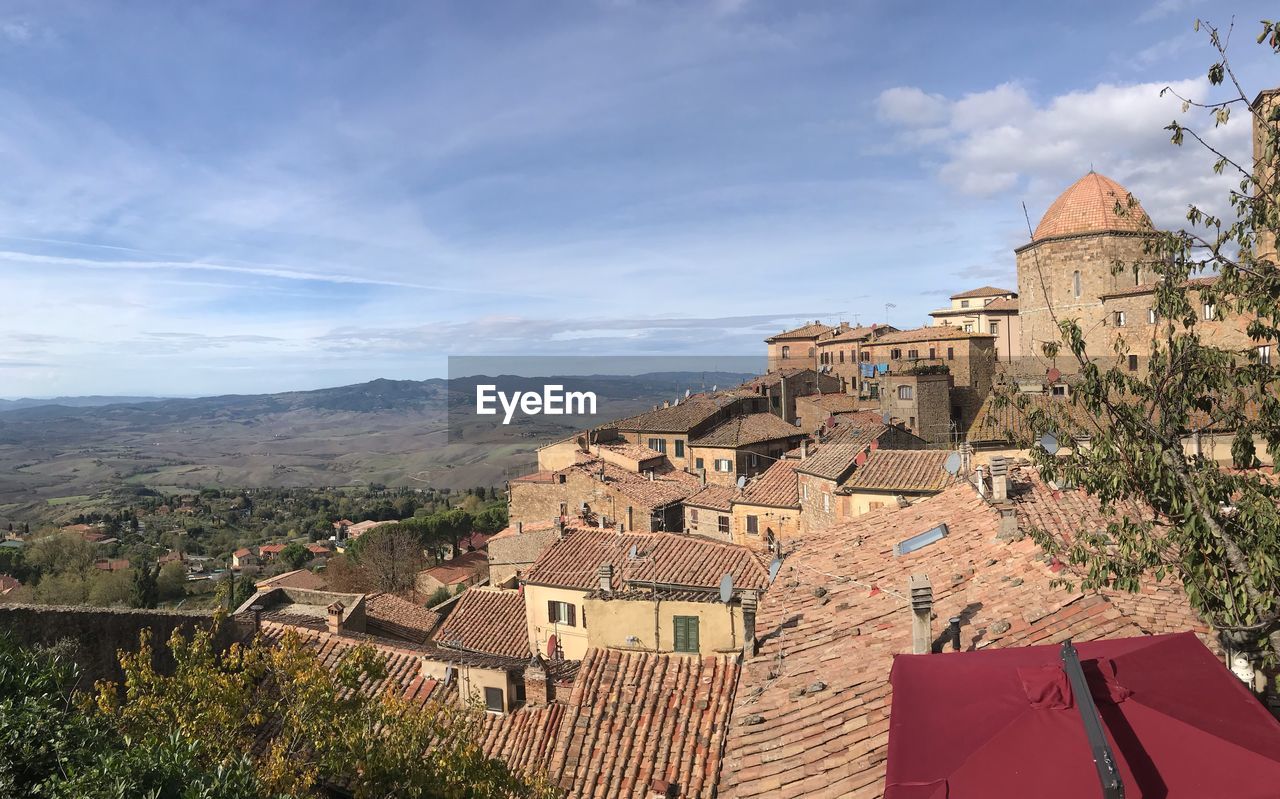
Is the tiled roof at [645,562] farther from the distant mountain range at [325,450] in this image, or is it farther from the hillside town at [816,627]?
the distant mountain range at [325,450]

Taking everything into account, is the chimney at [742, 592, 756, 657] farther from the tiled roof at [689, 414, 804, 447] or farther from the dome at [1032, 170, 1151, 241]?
the dome at [1032, 170, 1151, 241]

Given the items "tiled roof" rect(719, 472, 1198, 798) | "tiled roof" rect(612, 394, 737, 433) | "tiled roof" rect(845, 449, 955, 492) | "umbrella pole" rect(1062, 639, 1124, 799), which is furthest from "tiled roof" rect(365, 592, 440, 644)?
"umbrella pole" rect(1062, 639, 1124, 799)

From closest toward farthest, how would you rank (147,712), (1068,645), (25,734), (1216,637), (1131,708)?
1. (1131,708)
2. (1068,645)
3. (25,734)
4. (1216,637)
5. (147,712)

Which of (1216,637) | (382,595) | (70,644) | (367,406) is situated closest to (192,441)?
(367,406)

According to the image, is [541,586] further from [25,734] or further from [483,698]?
[25,734]

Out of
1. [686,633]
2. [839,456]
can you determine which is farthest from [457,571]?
[686,633]

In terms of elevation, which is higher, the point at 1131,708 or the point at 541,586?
the point at 1131,708

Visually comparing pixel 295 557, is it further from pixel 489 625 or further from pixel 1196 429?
pixel 1196 429

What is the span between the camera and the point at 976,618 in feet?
28.1

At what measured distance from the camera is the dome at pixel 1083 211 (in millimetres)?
37719

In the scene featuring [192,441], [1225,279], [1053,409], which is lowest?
[192,441]

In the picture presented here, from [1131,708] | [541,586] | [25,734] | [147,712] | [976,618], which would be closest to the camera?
[1131,708]

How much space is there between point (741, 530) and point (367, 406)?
583 feet

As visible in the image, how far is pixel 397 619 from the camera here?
24234 mm
